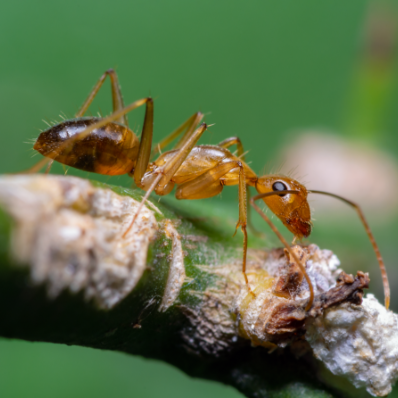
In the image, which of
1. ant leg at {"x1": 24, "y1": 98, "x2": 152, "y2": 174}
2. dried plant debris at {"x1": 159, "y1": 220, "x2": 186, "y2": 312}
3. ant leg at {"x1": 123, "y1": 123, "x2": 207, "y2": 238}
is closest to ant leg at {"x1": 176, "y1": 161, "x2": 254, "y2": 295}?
ant leg at {"x1": 123, "y1": 123, "x2": 207, "y2": 238}

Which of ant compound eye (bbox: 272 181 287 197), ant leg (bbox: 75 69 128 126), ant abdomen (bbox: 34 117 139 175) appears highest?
ant leg (bbox: 75 69 128 126)

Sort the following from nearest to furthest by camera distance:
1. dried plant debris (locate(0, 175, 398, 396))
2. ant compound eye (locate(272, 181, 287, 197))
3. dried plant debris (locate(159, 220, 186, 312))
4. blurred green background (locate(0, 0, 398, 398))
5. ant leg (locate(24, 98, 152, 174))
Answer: dried plant debris (locate(0, 175, 398, 396)) < dried plant debris (locate(159, 220, 186, 312)) < ant leg (locate(24, 98, 152, 174)) < ant compound eye (locate(272, 181, 287, 197)) < blurred green background (locate(0, 0, 398, 398))

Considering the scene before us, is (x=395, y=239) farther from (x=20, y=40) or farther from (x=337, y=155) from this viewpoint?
(x=20, y=40)

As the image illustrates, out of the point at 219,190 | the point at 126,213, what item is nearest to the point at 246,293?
the point at 126,213

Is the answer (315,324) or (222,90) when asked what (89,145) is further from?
(222,90)

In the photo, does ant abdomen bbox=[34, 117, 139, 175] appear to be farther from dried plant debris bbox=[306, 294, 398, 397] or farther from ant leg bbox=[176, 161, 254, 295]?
dried plant debris bbox=[306, 294, 398, 397]

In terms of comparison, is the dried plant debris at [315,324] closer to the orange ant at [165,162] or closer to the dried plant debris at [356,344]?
the dried plant debris at [356,344]
